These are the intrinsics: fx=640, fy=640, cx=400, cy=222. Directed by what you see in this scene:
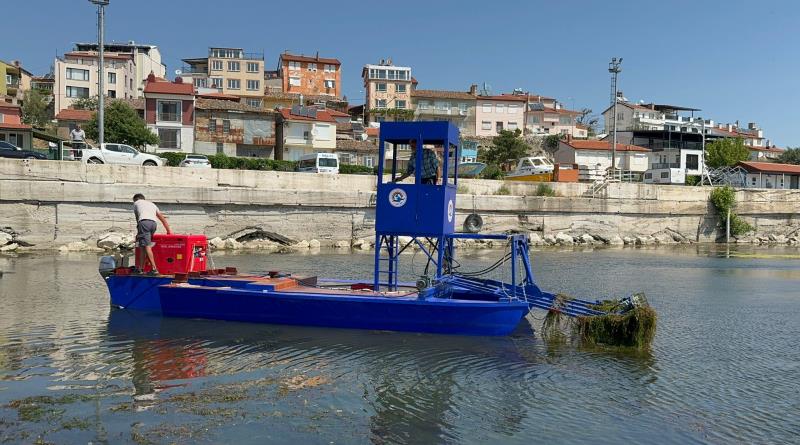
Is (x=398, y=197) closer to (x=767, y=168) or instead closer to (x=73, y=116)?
(x=767, y=168)

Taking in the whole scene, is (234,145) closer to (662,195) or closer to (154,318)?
(662,195)

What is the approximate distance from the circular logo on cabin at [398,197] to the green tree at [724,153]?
6266 centimetres

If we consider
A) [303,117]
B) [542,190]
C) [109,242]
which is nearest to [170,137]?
[303,117]

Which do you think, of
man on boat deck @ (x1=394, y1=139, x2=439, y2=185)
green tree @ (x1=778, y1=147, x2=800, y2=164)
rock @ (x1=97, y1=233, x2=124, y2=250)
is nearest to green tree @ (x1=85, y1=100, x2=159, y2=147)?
rock @ (x1=97, y1=233, x2=124, y2=250)

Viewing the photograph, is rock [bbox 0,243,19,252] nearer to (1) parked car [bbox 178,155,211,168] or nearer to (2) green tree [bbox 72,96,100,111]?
(1) parked car [bbox 178,155,211,168]

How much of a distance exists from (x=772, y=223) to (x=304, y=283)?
4322 cm

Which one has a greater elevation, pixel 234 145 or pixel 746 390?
pixel 234 145

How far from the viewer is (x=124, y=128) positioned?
145 ft

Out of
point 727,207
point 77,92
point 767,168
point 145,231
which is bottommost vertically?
point 145,231

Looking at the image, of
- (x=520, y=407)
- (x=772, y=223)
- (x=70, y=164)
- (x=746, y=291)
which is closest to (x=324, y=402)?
(x=520, y=407)

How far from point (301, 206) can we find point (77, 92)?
156 feet

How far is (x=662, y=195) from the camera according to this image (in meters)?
42.6

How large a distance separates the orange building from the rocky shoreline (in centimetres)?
5337

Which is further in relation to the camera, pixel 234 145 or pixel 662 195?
pixel 234 145
